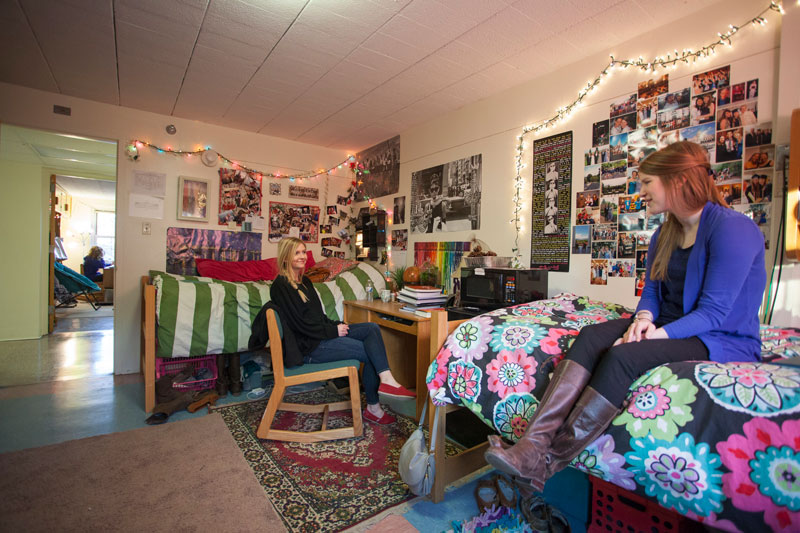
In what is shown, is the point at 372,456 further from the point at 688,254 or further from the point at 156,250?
the point at 156,250

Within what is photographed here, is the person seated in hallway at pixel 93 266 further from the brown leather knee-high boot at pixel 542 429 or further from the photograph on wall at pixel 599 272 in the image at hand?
the brown leather knee-high boot at pixel 542 429

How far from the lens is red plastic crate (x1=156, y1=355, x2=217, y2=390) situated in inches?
113

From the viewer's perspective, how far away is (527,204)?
273 centimetres

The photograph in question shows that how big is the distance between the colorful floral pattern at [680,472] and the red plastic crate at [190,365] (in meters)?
2.87

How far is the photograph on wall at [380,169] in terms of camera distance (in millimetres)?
3990

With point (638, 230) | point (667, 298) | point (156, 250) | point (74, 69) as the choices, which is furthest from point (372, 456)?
point (74, 69)

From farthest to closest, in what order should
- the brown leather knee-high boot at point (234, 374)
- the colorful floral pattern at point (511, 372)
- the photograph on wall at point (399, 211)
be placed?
the photograph on wall at point (399, 211)
the brown leather knee-high boot at point (234, 374)
the colorful floral pattern at point (511, 372)

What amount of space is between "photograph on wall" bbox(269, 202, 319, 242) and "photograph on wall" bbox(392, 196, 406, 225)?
1038mm

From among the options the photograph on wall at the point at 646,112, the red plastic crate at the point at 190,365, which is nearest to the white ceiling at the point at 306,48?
the photograph on wall at the point at 646,112

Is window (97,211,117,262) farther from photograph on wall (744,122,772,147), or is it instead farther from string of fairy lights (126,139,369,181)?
photograph on wall (744,122,772,147)

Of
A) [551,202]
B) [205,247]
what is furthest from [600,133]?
[205,247]

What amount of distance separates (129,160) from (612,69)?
3939mm

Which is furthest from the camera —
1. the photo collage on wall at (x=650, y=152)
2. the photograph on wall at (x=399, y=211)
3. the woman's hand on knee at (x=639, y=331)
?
the photograph on wall at (x=399, y=211)

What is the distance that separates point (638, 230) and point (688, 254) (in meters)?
0.77
